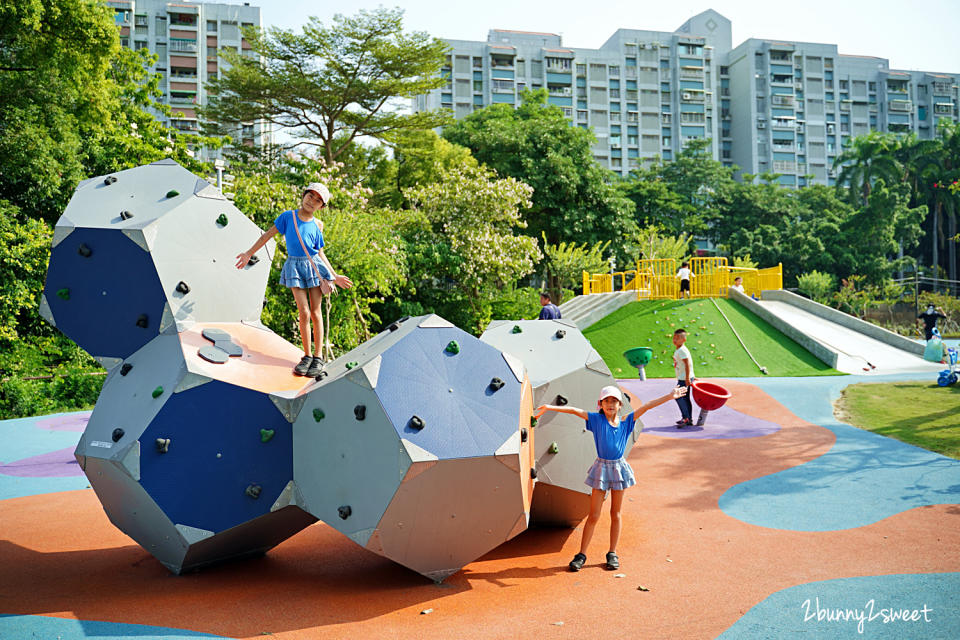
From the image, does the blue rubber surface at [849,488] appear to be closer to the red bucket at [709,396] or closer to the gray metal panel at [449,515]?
the red bucket at [709,396]

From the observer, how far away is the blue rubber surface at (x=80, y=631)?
15.8ft

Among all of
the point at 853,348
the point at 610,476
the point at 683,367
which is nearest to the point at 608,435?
the point at 610,476

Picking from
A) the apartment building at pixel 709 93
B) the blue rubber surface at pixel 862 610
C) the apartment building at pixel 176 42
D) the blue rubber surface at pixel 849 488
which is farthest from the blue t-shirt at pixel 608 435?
the apartment building at pixel 709 93

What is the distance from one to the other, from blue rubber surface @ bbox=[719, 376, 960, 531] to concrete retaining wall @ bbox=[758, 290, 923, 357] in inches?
570

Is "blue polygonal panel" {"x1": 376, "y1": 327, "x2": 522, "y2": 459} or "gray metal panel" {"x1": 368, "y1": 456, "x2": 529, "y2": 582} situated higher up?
"blue polygonal panel" {"x1": 376, "y1": 327, "x2": 522, "y2": 459}

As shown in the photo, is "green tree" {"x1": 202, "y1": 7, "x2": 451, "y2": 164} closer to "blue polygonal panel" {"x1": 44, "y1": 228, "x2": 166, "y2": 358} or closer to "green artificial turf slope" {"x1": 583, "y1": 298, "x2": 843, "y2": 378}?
"green artificial turf slope" {"x1": 583, "y1": 298, "x2": 843, "y2": 378}

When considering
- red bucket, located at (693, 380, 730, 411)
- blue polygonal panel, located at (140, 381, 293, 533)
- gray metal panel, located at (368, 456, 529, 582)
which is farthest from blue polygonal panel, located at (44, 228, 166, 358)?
red bucket, located at (693, 380, 730, 411)

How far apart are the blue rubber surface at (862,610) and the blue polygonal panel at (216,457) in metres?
3.86

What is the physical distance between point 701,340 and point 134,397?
20.4m

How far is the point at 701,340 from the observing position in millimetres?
23234

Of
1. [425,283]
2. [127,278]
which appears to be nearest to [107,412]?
[127,278]

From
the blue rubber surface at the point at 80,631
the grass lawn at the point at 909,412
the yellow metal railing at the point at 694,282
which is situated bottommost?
the blue rubber surface at the point at 80,631

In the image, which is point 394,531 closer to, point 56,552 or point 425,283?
point 56,552

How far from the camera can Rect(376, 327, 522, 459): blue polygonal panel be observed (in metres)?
5.34
